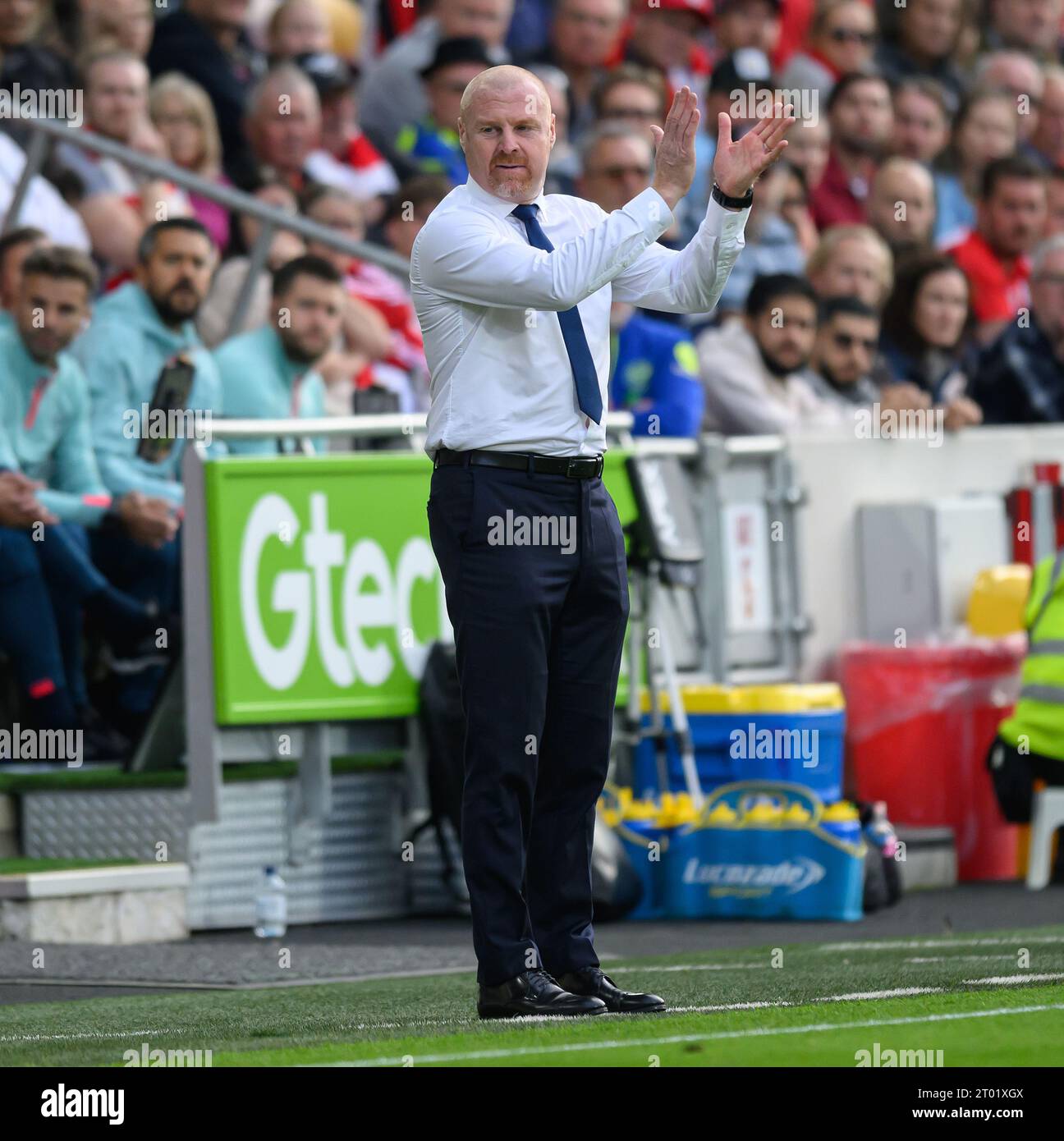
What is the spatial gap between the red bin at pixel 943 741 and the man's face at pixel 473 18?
4475mm

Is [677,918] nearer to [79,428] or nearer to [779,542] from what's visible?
[779,542]

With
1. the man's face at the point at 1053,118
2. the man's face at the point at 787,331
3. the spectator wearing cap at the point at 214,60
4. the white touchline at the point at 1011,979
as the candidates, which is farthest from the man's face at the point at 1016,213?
the white touchline at the point at 1011,979

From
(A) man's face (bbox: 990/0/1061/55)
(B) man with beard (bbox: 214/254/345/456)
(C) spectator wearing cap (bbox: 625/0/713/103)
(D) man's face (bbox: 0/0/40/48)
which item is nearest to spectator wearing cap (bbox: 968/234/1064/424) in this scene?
(C) spectator wearing cap (bbox: 625/0/713/103)

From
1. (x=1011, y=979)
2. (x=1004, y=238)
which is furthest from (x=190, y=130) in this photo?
(x=1011, y=979)

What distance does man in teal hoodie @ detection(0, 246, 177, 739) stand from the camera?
10297 millimetres

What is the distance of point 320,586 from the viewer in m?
10.5

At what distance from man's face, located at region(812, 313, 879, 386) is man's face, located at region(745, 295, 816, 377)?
0.51m

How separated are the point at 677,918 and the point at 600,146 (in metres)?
3.99

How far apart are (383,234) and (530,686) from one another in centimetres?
734

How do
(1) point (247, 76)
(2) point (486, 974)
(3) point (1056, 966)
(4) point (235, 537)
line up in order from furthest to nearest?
(1) point (247, 76) → (4) point (235, 537) → (3) point (1056, 966) → (2) point (486, 974)

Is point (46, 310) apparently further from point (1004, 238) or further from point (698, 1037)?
point (1004, 238)

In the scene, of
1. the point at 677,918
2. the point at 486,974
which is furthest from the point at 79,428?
the point at 486,974

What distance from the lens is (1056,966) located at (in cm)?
739

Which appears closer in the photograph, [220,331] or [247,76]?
[220,331]
